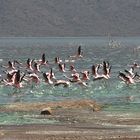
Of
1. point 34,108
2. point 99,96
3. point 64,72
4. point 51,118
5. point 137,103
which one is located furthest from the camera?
point 64,72

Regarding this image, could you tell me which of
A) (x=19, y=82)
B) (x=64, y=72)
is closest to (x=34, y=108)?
(x=19, y=82)

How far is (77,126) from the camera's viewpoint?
23109 mm

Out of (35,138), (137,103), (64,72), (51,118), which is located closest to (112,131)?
(35,138)

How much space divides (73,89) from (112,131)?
19.5 meters

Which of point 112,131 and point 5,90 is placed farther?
point 5,90

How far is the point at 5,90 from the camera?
1591 inches

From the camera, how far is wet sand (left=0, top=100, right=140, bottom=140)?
67.4 feet

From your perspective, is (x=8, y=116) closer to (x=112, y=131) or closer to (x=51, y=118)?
(x=51, y=118)

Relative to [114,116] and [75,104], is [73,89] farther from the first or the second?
[114,116]

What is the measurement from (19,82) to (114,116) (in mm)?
15125

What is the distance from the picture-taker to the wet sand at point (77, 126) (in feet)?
67.4

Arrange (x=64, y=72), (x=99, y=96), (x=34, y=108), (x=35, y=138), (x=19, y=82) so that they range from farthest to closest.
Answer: (x=64, y=72)
(x=19, y=82)
(x=99, y=96)
(x=34, y=108)
(x=35, y=138)

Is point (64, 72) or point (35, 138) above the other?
point (64, 72)

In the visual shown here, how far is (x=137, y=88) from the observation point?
41188mm
